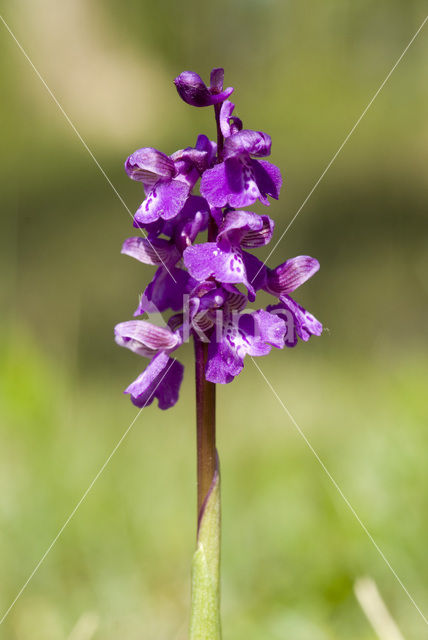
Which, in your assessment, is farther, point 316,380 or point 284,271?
point 316,380

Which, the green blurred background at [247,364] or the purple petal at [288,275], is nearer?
the purple petal at [288,275]

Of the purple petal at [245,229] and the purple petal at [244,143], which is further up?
the purple petal at [244,143]

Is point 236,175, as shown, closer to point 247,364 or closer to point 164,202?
point 164,202

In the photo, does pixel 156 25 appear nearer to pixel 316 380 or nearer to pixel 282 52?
pixel 282 52

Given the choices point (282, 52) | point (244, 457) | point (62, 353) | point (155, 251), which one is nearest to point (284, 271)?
point (155, 251)

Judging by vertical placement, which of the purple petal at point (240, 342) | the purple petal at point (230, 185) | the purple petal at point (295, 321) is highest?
the purple petal at point (230, 185)

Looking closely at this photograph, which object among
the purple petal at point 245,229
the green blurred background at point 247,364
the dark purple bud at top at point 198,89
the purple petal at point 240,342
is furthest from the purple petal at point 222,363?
the green blurred background at point 247,364

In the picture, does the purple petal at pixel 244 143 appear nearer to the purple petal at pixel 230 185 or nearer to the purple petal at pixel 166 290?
the purple petal at pixel 230 185

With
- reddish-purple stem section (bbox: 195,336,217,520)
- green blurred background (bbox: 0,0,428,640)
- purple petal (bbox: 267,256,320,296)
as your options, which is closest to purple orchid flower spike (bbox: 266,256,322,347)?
purple petal (bbox: 267,256,320,296)
